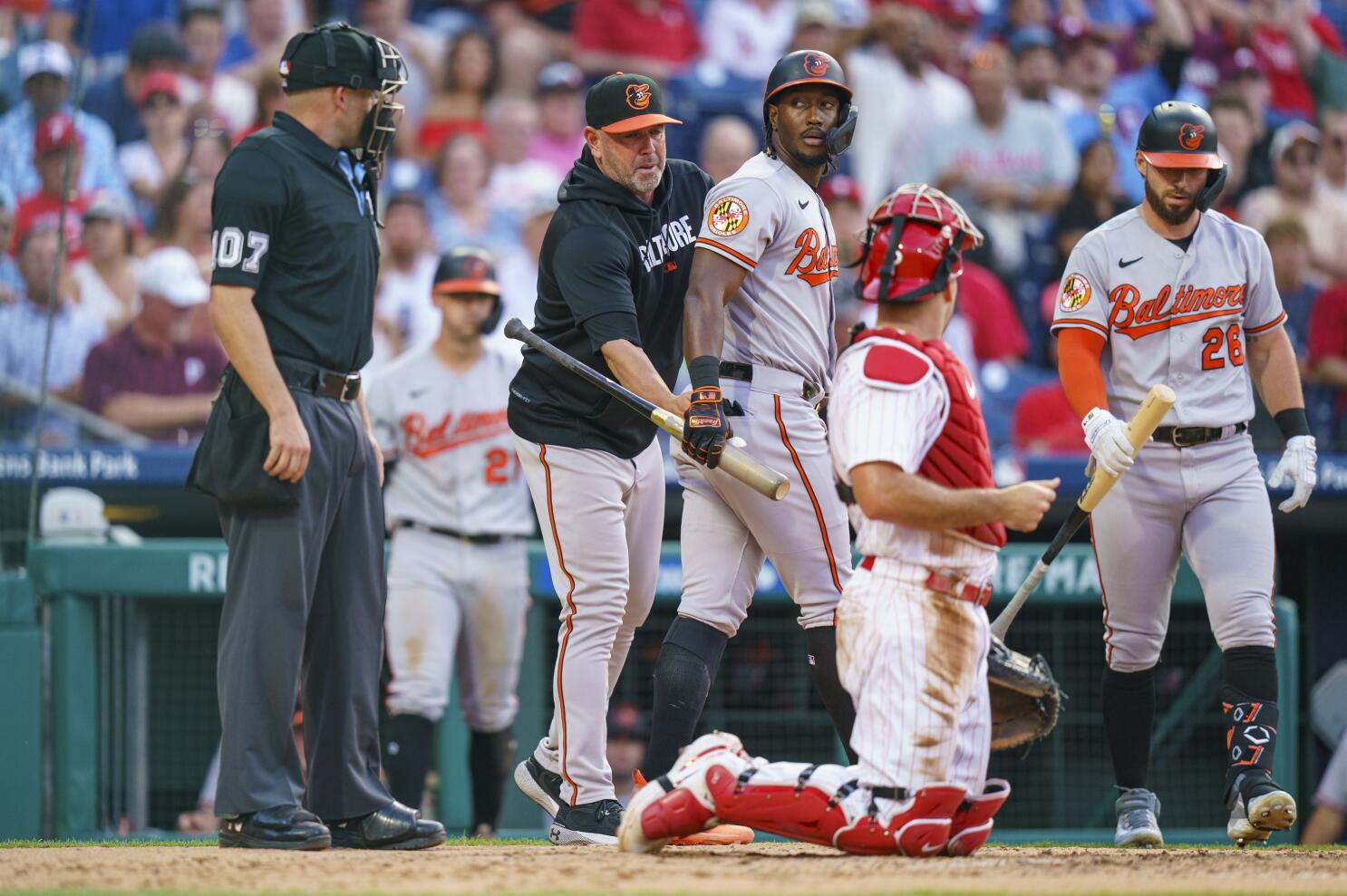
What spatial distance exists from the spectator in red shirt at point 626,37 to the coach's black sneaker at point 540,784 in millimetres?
5924

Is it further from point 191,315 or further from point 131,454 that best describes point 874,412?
point 191,315

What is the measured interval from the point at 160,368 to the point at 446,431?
1900 millimetres

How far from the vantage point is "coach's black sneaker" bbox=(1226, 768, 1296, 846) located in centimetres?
415

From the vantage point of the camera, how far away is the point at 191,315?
7734mm

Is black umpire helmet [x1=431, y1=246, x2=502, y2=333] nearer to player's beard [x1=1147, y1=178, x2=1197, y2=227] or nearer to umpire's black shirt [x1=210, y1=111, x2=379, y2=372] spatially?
umpire's black shirt [x1=210, y1=111, x2=379, y2=372]

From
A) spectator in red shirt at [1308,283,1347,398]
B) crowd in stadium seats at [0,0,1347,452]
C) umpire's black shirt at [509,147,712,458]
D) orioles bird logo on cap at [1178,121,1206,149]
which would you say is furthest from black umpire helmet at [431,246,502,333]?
spectator in red shirt at [1308,283,1347,398]

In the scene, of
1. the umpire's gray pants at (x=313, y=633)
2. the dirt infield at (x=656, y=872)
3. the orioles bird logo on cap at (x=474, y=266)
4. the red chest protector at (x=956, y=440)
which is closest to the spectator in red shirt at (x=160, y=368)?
the orioles bird logo on cap at (x=474, y=266)

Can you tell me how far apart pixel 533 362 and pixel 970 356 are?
4.58 meters

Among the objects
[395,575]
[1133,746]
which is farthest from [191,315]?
[1133,746]

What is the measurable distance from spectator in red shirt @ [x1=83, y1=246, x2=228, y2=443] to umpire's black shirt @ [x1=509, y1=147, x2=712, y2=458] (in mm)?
3421

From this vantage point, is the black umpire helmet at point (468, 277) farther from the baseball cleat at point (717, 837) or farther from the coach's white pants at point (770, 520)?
the baseball cleat at point (717, 837)

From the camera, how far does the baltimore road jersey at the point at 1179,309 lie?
4582 mm

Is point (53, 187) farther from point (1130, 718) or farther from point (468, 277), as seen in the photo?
point (1130, 718)

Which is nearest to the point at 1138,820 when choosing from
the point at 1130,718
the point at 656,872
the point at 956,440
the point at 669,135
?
the point at 1130,718
